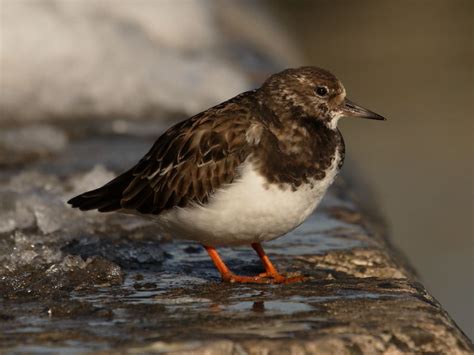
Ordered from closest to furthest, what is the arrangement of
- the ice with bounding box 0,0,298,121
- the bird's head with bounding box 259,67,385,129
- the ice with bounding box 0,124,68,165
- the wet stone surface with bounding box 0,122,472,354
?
the wet stone surface with bounding box 0,122,472,354 → the bird's head with bounding box 259,67,385,129 → the ice with bounding box 0,124,68,165 → the ice with bounding box 0,0,298,121

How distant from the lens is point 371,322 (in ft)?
11.7

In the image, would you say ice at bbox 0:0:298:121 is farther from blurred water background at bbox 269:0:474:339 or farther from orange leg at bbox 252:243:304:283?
orange leg at bbox 252:243:304:283

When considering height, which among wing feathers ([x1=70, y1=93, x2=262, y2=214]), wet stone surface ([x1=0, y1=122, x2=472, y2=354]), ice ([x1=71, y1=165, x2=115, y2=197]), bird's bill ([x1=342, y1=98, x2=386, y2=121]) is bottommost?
wet stone surface ([x1=0, y1=122, x2=472, y2=354])

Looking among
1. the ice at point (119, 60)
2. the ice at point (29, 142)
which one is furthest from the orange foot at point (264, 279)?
the ice at point (119, 60)

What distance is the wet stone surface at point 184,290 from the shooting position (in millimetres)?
3396

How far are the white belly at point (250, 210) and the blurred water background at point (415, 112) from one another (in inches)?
115

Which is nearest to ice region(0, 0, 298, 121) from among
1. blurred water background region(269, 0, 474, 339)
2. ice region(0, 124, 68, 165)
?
ice region(0, 124, 68, 165)

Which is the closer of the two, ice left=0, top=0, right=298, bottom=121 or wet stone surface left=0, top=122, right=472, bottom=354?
wet stone surface left=0, top=122, right=472, bottom=354

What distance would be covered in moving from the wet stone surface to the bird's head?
624 millimetres

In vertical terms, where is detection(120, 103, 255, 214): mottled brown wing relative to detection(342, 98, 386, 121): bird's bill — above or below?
below

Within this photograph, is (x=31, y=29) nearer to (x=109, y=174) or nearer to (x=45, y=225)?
(x=109, y=174)

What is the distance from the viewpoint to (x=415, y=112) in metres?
11.9

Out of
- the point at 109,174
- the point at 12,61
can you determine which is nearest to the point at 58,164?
the point at 109,174

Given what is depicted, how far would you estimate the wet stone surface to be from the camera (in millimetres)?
3396
